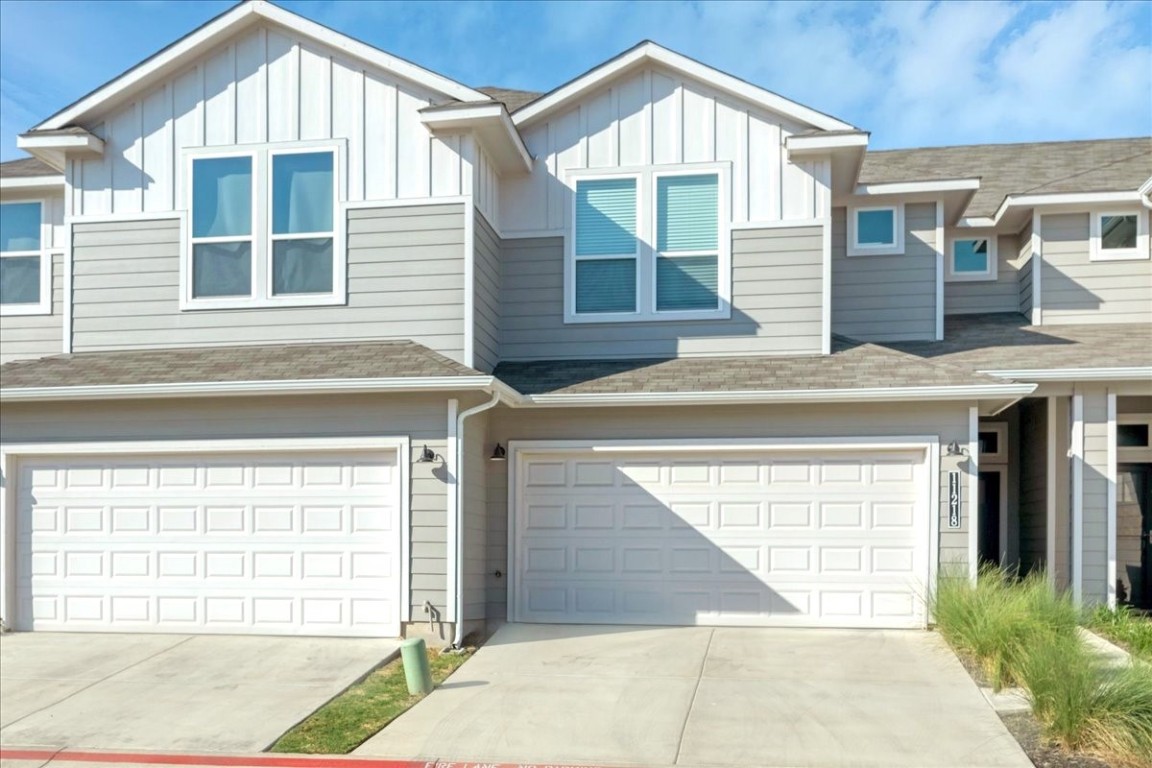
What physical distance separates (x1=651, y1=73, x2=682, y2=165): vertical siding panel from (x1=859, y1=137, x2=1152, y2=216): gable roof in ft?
10.7

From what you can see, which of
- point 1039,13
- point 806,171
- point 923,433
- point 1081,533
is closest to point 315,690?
point 923,433

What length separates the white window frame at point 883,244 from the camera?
47.7 ft

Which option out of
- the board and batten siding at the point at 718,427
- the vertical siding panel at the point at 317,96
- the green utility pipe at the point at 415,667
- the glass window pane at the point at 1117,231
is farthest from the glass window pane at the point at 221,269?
the glass window pane at the point at 1117,231

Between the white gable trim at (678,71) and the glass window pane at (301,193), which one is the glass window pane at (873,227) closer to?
the white gable trim at (678,71)

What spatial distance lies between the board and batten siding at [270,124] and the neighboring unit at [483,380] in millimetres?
38

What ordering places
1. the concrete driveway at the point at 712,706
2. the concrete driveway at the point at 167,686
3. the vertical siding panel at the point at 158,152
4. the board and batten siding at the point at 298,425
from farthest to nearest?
the vertical siding panel at the point at 158,152
the board and batten siding at the point at 298,425
the concrete driveway at the point at 167,686
the concrete driveway at the point at 712,706

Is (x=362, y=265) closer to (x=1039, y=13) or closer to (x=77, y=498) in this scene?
(x=77, y=498)

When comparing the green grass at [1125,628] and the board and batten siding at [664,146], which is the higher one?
the board and batten siding at [664,146]

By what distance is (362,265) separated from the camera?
12188 mm

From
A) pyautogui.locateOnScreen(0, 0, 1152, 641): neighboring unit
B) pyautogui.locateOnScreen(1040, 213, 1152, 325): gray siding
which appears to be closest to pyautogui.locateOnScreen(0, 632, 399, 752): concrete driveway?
pyautogui.locateOnScreen(0, 0, 1152, 641): neighboring unit

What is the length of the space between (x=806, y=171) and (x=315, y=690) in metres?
8.13

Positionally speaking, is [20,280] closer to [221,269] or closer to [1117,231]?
[221,269]

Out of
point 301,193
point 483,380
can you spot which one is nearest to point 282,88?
point 301,193

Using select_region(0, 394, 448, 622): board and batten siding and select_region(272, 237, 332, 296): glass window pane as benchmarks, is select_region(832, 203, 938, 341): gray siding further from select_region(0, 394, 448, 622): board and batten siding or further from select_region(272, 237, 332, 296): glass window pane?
select_region(272, 237, 332, 296): glass window pane
